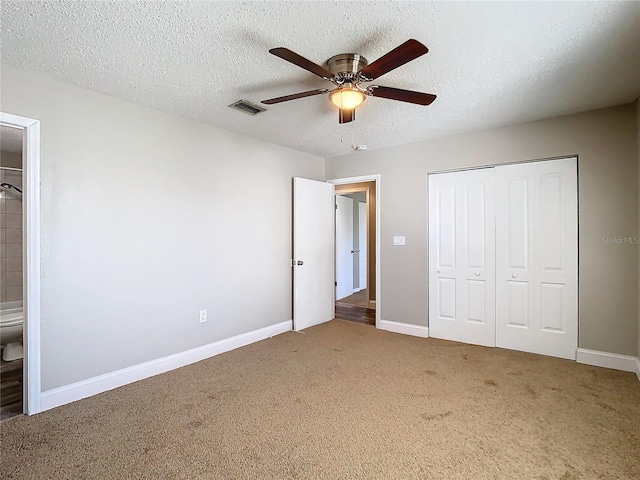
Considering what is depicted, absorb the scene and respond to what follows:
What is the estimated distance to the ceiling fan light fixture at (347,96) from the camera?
2219 millimetres

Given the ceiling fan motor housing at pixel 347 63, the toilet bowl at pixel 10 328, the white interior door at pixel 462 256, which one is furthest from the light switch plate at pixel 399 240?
the toilet bowl at pixel 10 328

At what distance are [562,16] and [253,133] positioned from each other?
9.42 feet

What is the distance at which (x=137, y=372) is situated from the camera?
9.36ft

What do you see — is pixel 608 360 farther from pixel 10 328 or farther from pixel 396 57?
pixel 10 328

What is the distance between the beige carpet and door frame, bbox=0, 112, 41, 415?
24 centimetres

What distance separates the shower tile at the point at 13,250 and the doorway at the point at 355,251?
4128 millimetres

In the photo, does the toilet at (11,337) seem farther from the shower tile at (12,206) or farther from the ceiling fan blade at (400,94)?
the ceiling fan blade at (400,94)

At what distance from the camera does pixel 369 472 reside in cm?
173

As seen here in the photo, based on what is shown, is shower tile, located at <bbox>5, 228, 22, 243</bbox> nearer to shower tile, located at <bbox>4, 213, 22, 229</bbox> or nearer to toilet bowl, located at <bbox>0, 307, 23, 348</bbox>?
shower tile, located at <bbox>4, 213, 22, 229</bbox>

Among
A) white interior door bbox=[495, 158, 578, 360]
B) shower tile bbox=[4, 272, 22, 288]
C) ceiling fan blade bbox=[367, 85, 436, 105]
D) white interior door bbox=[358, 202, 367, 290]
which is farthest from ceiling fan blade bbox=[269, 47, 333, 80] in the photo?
white interior door bbox=[358, 202, 367, 290]

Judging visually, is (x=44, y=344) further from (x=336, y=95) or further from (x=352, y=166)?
(x=352, y=166)

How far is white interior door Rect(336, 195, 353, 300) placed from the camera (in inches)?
266

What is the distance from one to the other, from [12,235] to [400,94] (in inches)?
186

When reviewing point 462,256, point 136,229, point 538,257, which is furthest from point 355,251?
point 136,229
